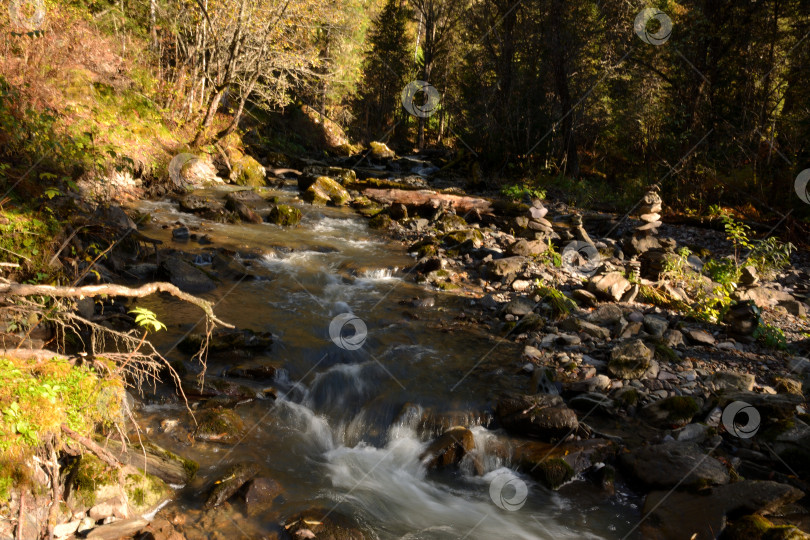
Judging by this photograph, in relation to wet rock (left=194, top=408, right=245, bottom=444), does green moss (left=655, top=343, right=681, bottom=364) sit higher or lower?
higher

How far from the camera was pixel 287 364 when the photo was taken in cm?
650

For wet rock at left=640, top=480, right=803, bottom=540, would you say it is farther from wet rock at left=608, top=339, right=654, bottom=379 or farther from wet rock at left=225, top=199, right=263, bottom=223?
wet rock at left=225, top=199, right=263, bottom=223

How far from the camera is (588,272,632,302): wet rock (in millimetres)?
8922

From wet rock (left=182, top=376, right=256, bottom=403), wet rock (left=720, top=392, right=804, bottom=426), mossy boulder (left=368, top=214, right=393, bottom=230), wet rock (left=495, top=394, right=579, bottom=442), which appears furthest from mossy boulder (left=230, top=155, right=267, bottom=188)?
wet rock (left=720, top=392, right=804, bottom=426)

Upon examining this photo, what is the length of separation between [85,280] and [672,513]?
23.9 feet

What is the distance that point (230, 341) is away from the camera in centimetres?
652

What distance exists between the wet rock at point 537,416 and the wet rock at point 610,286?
3906 millimetres

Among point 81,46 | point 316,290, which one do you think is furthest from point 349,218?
point 81,46

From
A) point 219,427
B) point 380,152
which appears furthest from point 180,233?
point 380,152

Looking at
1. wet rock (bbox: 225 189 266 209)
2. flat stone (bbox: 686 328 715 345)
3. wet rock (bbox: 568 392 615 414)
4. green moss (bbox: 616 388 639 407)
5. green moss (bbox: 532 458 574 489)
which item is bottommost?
green moss (bbox: 532 458 574 489)

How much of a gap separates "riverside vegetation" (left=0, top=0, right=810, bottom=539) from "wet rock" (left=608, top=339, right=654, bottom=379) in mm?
39

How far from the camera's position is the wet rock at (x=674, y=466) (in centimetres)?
440

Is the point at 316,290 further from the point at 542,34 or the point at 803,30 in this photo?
the point at 542,34

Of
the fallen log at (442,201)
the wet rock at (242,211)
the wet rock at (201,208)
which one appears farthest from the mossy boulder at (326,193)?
the wet rock at (201,208)
